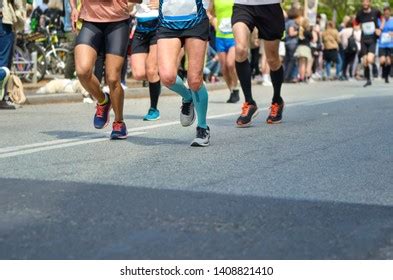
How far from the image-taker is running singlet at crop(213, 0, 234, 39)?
52.5 feet

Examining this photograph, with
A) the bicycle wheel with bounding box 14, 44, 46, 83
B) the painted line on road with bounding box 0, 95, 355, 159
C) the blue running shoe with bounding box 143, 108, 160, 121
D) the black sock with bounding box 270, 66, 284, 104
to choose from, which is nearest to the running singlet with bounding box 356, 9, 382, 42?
the bicycle wheel with bounding box 14, 44, 46, 83

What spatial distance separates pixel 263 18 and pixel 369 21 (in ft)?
45.8

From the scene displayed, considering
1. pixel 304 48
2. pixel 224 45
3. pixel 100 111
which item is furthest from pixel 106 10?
pixel 304 48

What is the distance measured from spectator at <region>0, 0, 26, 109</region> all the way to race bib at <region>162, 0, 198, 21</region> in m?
5.47

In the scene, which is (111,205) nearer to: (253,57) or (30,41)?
(30,41)

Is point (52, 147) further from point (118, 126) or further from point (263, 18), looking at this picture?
point (263, 18)

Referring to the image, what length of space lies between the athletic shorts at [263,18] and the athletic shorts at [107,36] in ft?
6.60

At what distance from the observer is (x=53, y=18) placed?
78.6 feet

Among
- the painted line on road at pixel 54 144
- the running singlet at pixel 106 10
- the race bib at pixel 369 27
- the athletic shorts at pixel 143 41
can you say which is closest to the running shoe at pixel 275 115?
the painted line on road at pixel 54 144

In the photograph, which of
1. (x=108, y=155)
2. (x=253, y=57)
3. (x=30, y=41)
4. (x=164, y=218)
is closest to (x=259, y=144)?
(x=108, y=155)

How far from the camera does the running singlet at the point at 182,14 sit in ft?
29.7

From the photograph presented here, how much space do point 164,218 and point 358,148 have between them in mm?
3940

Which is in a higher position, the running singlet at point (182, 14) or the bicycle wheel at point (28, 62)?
the running singlet at point (182, 14)

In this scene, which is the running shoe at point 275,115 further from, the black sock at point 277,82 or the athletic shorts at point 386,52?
the athletic shorts at point 386,52
